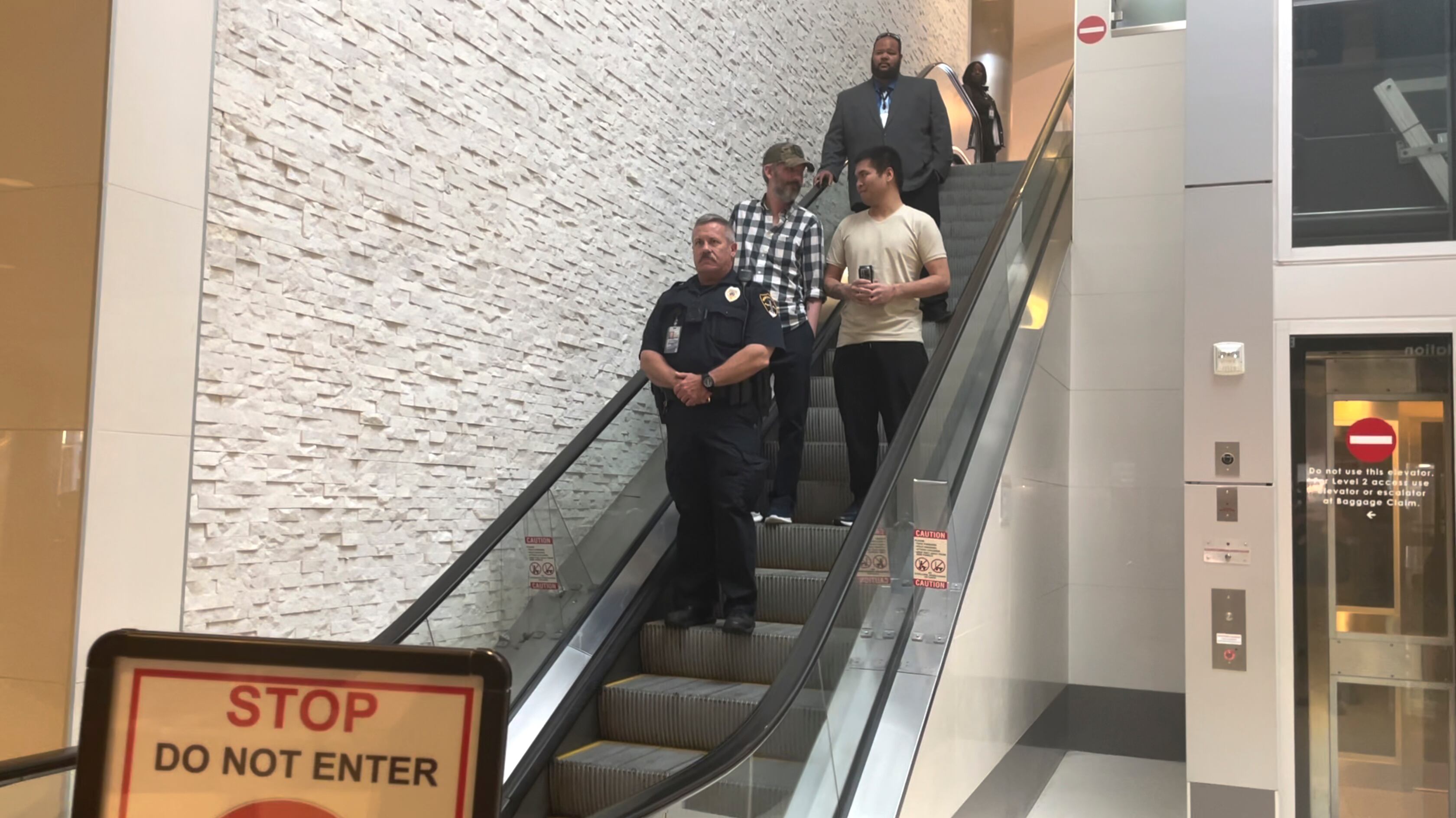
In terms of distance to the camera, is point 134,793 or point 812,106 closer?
point 134,793

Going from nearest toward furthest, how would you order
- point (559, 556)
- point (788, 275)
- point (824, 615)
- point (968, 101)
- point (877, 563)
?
point (824, 615), point (877, 563), point (559, 556), point (788, 275), point (968, 101)

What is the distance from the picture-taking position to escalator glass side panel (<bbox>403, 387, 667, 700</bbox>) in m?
4.05

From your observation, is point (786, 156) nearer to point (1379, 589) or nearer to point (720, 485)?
point (720, 485)

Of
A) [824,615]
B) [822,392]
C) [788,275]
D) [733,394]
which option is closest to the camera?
[824,615]

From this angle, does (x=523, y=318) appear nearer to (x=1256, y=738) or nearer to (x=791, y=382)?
(x=791, y=382)

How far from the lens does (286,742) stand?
3.16 ft

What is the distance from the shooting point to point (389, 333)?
4.15m

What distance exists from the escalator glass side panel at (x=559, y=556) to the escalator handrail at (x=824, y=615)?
2.85 ft

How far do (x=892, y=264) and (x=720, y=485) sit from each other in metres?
1.40

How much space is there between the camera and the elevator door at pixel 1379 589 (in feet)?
13.4

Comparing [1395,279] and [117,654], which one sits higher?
[1395,279]

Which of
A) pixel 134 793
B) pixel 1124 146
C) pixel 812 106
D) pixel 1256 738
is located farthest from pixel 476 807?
pixel 812 106

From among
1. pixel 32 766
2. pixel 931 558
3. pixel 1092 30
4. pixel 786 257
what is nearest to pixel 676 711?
pixel 931 558

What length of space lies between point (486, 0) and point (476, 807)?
4.42 meters
